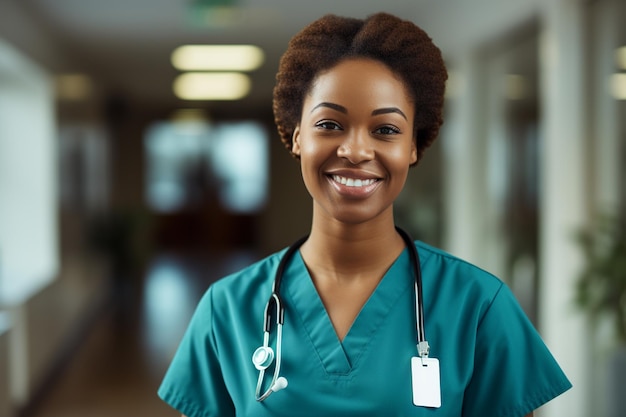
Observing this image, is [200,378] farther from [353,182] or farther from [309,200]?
[309,200]

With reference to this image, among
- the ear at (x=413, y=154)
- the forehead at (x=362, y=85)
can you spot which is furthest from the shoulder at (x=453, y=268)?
the forehead at (x=362, y=85)

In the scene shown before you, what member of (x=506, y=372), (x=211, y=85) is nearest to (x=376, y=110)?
(x=506, y=372)

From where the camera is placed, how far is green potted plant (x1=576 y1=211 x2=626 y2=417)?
9.50 ft

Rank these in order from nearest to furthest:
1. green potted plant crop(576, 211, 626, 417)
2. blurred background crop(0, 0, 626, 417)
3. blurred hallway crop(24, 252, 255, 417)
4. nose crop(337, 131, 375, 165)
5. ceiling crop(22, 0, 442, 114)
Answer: nose crop(337, 131, 375, 165) → green potted plant crop(576, 211, 626, 417) → blurred background crop(0, 0, 626, 417) → blurred hallway crop(24, 252, 255, 417) → ceiling crop(22, 0, 442, 114)

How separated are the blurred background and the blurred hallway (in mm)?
23

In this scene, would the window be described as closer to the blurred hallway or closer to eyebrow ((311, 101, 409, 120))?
the blurred hallway

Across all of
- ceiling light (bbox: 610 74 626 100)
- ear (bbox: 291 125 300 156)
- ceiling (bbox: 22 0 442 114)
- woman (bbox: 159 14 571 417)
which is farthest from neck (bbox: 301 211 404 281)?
ceiling (bbox: 22 0 442 114)

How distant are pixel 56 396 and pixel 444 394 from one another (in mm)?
4159

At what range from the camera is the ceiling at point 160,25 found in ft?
15.6

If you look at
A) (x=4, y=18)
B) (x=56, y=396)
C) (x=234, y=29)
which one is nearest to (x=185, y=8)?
(x=234, y=29)

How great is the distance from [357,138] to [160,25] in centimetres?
490

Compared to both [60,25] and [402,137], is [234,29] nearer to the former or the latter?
[60,25]

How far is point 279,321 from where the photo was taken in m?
1.06

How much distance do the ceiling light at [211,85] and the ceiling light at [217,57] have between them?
1.57ft
